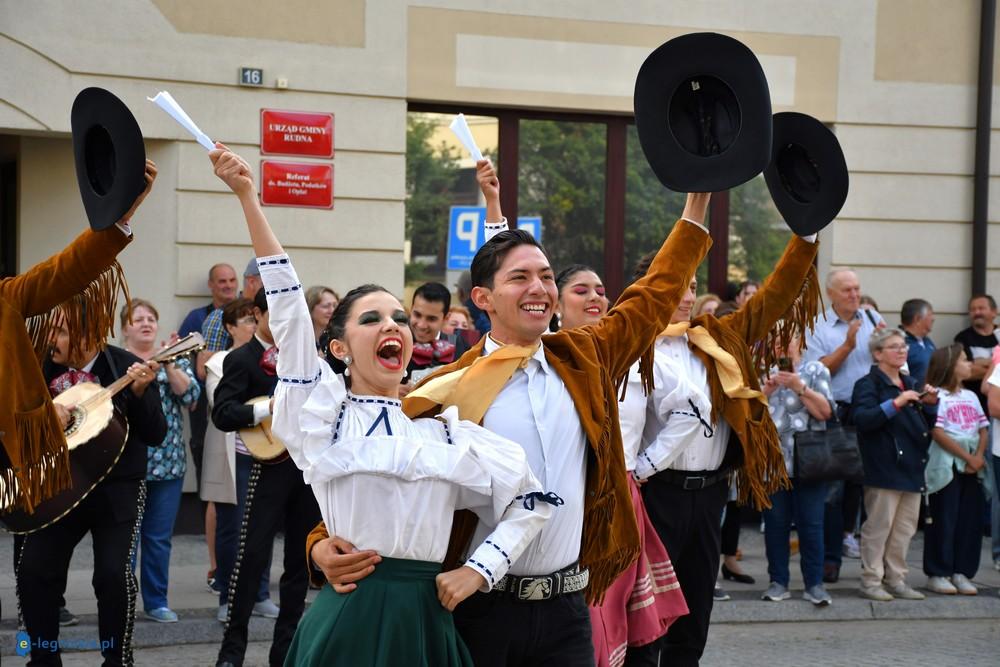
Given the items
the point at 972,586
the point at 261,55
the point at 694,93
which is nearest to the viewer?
the point at 694,93

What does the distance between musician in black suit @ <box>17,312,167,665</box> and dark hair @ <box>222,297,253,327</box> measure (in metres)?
1.23

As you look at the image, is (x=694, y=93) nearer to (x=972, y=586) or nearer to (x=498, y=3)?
(x=972, y=586)

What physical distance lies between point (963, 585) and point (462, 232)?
5060mm

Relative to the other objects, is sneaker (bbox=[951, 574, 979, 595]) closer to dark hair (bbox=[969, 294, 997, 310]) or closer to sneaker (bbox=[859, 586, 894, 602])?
sneaker (bbox=[859, 586, 894, 602])

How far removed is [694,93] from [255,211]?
149 cm

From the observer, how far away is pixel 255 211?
377 cm

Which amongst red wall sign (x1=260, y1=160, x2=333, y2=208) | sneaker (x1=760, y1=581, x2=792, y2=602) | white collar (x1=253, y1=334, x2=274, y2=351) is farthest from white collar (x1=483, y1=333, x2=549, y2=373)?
red wall sign (x1=260, y1=160, x2=333, y2=208)

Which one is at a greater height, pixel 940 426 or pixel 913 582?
pixel 940 426

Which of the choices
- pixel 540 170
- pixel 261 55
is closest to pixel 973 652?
pixel 540 170

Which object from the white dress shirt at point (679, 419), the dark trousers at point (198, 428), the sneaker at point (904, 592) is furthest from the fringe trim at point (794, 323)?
the dark trousers at point (198, 428)

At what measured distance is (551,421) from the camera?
161 inches

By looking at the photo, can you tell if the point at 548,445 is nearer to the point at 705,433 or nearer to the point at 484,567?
the point at 484,567

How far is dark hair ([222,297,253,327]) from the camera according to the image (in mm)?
8055

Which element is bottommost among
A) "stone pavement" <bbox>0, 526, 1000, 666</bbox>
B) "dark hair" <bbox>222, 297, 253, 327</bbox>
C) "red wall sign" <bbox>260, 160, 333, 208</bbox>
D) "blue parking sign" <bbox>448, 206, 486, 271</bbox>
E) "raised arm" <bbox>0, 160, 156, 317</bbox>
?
"stone pavement" <bbox>0, 526, 1000, 666</bbox>
